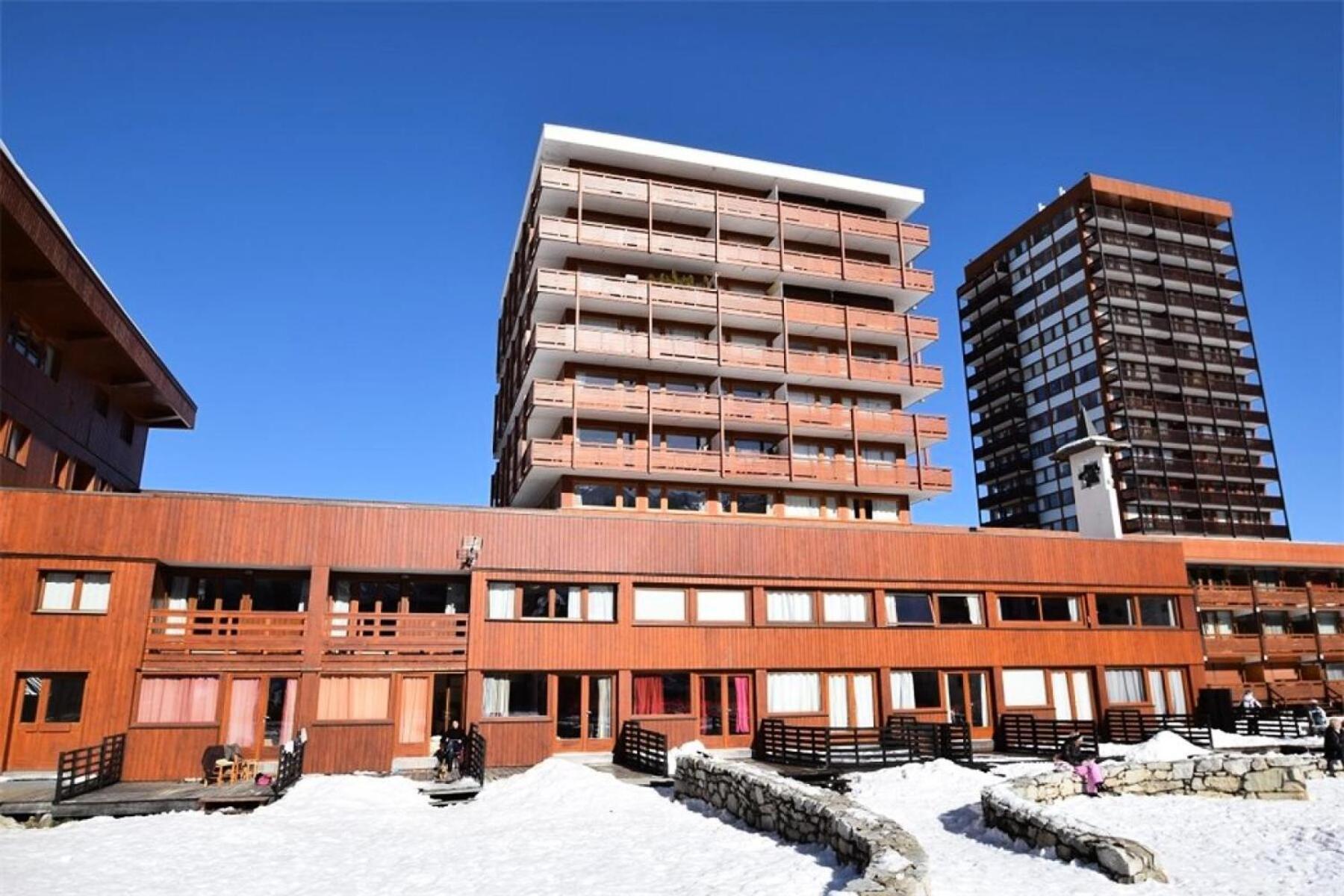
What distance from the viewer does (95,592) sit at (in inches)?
1001

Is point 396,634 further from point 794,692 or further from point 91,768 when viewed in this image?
point 794,692

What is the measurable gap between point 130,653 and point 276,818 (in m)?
9.87

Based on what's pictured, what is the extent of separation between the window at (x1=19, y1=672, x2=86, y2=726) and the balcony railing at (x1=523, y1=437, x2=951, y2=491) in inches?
766

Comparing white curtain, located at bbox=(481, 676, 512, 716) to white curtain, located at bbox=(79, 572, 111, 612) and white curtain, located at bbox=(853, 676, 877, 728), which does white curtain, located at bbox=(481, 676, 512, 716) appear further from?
white curtain, located at bbox=(853, 676, 877, 728)

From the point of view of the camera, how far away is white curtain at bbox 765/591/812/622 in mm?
32031

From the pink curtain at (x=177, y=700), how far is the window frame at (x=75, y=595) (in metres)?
2.43

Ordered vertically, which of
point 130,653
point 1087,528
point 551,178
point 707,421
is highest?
point 551,178

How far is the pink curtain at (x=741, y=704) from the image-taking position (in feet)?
101

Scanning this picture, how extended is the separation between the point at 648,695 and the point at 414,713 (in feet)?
25.1

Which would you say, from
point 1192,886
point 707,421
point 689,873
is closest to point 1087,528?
point 707,421

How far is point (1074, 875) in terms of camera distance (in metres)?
13.9

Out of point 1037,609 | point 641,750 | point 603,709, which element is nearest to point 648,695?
point 603,709

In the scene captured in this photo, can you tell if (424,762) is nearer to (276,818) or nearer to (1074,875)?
(276,818)

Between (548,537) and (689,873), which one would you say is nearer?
(689,873)
